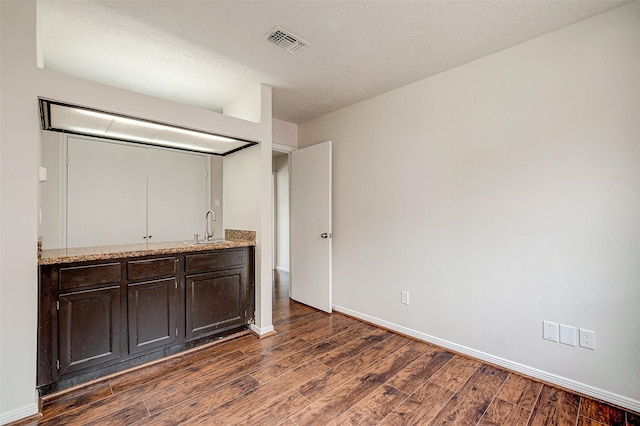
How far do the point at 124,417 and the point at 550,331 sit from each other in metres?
2.88

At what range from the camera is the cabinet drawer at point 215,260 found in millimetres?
2527

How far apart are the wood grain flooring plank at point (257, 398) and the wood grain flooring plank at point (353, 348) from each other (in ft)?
0.37

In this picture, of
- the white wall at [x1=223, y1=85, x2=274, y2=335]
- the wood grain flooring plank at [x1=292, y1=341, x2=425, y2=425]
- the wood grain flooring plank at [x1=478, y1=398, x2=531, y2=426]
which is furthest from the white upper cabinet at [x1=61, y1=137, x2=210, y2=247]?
the wood grain flooring plank at [x1=478, y1=398, x2=531, y2=426]

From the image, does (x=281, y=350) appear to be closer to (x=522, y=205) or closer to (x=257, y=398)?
(x=257, y=398)

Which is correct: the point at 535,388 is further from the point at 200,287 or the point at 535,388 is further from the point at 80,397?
the point at 80,397

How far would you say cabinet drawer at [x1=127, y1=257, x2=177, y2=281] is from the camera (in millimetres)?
2205

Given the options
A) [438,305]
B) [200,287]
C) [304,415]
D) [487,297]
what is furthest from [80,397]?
[487,297]

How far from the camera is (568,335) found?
1.98m

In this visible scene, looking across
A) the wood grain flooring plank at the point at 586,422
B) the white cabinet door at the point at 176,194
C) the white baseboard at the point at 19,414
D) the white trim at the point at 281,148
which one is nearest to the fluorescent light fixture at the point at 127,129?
the white cabinet door at the point at 176,194

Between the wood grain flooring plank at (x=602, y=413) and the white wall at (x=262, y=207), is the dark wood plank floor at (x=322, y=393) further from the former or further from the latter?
the white wall at (x=262, y=207)

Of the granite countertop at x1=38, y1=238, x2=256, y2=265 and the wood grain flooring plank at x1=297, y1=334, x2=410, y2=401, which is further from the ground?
the granite countertop at x1=38, y1=238, x2=256, y2=265

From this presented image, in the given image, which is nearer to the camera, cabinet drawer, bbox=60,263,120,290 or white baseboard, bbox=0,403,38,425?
white baseboard, bbox=0,403,38,425

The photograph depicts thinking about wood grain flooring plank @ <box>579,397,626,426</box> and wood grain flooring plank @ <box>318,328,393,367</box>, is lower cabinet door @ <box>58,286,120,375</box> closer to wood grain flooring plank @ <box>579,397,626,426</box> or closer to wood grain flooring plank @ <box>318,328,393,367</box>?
wood grain flooring plank @ <box>318,328,393,367</box>

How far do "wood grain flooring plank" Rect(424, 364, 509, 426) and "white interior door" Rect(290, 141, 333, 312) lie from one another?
70.5 inches
